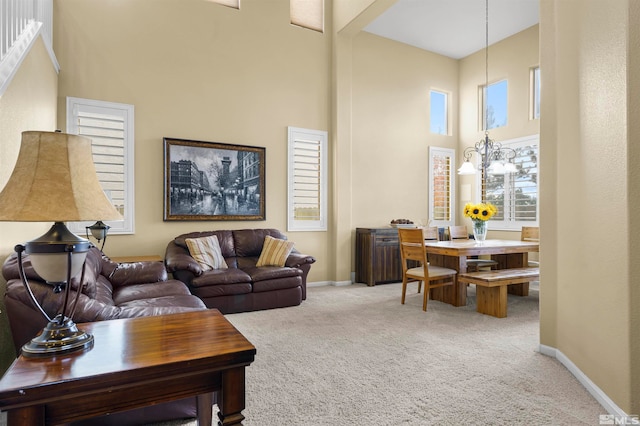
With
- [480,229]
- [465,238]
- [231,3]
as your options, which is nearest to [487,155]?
[480,229]

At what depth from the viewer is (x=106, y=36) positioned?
454 cm

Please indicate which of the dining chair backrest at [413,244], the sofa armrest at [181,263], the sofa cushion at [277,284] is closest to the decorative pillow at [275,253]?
the sofa cushion at [277,284]

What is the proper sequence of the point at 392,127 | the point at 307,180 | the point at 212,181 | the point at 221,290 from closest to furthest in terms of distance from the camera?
the point at 221,290, the point at 212,181, the point at 307,180, the point at 392,127

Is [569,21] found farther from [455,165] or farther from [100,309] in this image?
[455,165]

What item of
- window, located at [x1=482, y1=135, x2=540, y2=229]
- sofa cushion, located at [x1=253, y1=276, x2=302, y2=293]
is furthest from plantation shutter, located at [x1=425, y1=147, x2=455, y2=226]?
sofa cushion, located at [x1=253, y1=276, x2=302, y2=293]

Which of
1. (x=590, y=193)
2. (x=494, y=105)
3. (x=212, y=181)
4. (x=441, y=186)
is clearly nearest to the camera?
(x=590, y=193)

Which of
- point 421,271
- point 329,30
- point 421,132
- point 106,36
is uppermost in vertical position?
point 329,30

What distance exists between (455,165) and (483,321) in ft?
14.5

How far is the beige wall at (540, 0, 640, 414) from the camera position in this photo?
1913 mm

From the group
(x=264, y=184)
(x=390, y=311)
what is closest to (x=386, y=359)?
(x=390, y=311)

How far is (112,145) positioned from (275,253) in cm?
247

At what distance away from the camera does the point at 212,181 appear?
511cm

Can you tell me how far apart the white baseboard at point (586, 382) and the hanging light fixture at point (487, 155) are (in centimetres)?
252

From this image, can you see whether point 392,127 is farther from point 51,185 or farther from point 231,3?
point 51,185
